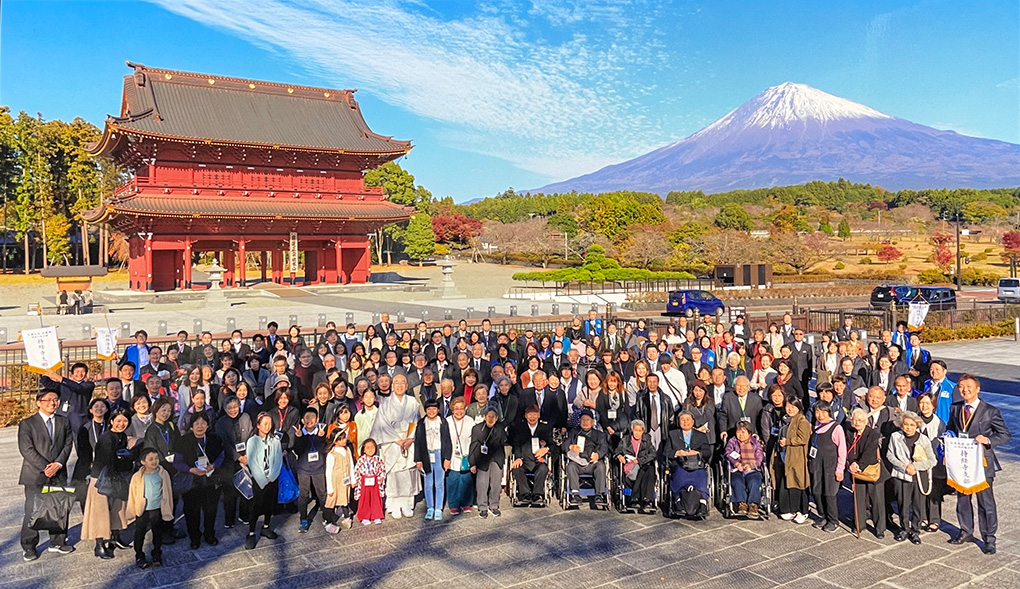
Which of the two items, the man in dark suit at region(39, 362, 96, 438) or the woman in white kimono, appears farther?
the man in dark suit at region(39, 362, 96, 438)

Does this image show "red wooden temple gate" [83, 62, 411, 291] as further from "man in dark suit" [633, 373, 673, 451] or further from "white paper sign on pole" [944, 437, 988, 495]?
"white paper sign on pole" [944, 437, 988, 495]

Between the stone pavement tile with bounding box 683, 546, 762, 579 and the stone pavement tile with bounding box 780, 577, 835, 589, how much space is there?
0.40 m

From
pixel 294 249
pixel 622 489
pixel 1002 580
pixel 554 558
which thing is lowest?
pixel 554 558

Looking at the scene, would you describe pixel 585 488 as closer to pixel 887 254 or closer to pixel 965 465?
pixel 965 465

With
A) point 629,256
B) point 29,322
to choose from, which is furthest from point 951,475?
point 629,256

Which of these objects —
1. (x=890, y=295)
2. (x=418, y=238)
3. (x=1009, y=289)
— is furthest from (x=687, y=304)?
(x=418, y=238)

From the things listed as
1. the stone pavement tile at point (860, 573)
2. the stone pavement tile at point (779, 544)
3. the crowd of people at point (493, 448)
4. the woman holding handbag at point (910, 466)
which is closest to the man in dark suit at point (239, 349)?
the crowd of people at point (493, 448)

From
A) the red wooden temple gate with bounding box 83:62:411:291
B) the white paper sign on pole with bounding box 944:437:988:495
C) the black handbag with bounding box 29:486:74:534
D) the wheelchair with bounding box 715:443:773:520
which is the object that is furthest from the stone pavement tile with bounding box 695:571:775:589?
the red wooden temple gate with bounding box 83:62:411:291

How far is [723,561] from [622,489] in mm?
1444

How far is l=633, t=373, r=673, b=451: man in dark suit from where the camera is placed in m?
7.33

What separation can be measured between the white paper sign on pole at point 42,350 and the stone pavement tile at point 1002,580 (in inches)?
406

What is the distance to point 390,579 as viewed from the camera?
554 cm

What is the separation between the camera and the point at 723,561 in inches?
228

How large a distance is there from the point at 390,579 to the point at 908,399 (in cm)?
546
